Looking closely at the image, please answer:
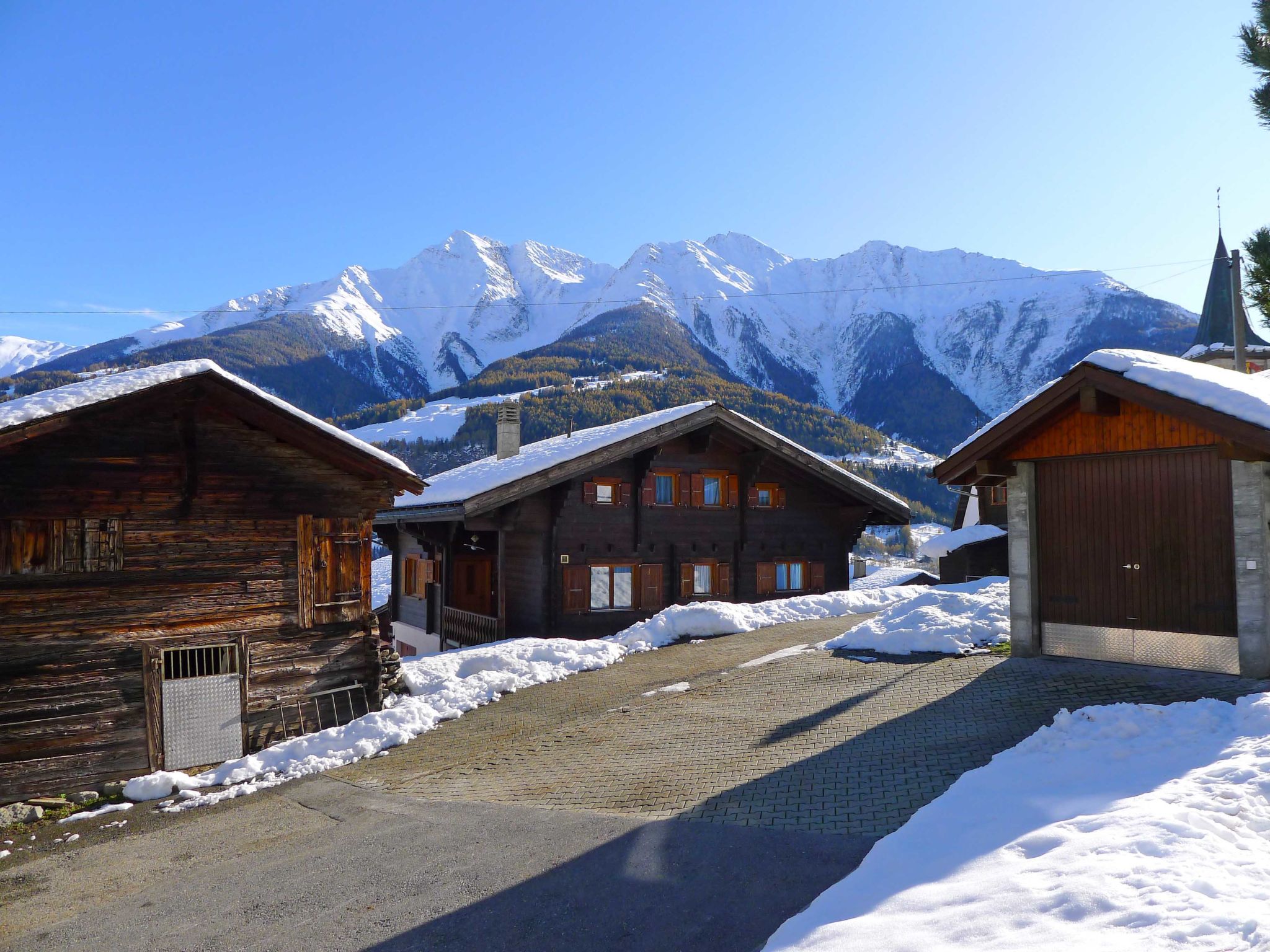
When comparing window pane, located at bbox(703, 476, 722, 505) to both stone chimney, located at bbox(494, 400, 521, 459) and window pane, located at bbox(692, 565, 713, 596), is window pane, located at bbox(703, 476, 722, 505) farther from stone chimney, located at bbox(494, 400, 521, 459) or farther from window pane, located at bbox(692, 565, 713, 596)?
stone chimney, located at bbox(494, 400, 521, 459)

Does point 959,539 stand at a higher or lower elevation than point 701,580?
higher

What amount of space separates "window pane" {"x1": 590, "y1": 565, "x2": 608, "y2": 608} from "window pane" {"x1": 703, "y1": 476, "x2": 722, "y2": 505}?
3814 millimetres

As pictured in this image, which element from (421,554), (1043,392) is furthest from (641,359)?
(1043,392)

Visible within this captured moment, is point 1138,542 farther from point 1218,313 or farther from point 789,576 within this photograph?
point 1218,313

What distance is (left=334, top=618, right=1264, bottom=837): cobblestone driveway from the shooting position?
7891 millimetres

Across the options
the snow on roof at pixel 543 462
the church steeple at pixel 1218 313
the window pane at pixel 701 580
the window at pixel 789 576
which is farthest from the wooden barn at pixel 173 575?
the church steeple at pixel 1218 313

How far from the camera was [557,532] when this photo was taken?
71.1 feet

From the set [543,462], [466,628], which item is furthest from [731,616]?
[466,628]

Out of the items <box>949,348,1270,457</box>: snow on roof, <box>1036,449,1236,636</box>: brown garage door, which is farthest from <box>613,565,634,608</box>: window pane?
<box>949,348,1270,457</box>: snow on roof

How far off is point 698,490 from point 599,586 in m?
4.16

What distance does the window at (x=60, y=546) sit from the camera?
1046 centimetres

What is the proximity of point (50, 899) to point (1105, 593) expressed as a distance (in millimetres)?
12857

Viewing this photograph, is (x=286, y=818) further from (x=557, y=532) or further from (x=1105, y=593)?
Result: (x=557, y=532)

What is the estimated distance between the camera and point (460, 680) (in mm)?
14750
